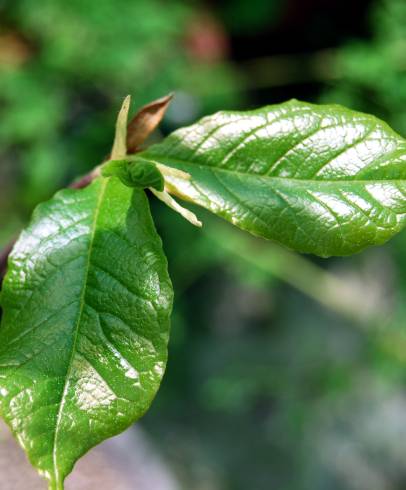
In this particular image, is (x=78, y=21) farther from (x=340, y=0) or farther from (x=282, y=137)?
(x=282, y=137)

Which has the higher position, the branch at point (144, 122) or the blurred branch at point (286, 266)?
the branch at point (144, 122)

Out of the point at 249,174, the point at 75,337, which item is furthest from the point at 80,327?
the point at 249,174

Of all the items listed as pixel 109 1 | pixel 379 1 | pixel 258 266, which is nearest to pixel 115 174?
pixel 258 266

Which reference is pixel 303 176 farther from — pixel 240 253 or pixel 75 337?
pixel 240 253

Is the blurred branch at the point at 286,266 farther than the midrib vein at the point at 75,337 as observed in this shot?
Yes

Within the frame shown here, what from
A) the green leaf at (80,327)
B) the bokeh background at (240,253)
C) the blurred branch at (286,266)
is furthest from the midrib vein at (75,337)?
the blurred branch at (286,266)

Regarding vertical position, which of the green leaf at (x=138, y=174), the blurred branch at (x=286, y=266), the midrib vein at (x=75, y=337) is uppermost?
the green leaf at (x=138, y=174)

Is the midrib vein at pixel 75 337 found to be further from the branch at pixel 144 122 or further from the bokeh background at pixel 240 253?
the bokeh background at pixel 240 253
